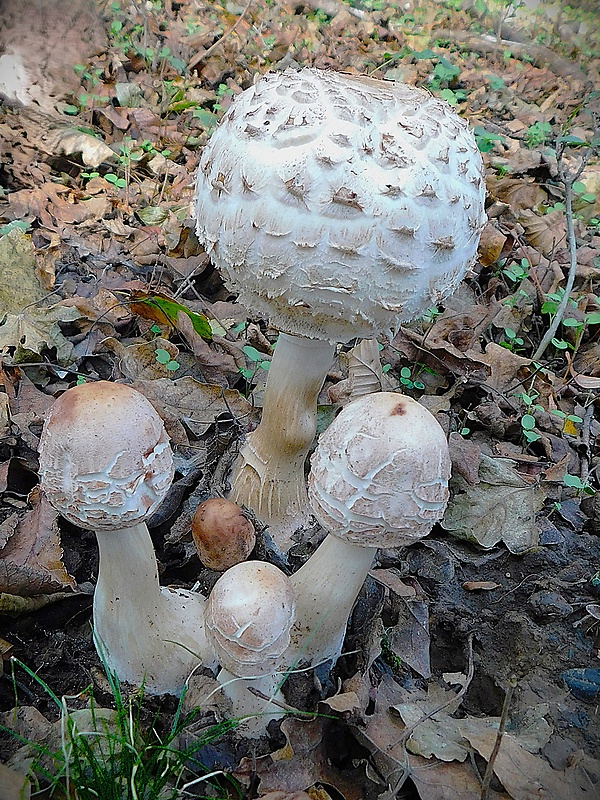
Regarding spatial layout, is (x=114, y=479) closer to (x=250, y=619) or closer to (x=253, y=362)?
(x=250, y=619)

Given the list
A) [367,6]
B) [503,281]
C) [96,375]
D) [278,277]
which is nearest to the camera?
[278,277]

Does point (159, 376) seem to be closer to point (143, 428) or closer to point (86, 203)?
point (143, 428)

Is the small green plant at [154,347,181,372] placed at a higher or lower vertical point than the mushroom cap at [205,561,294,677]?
lower

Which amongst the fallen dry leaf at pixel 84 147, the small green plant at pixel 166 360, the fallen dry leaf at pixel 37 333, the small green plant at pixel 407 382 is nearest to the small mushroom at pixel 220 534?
the small green plant at pixel 166 360

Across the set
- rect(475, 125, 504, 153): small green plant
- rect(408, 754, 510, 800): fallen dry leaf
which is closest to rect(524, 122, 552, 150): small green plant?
rect(475, 125, 504, 153): small green plant

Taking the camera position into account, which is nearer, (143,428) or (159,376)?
(143,428)

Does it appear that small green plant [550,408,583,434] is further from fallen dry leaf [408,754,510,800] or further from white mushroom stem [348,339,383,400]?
fallen dry leaf [408,754,510,800]

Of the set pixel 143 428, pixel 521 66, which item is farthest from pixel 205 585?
pixel 521 66
